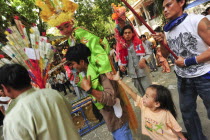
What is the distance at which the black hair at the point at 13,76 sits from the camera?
1.11 m

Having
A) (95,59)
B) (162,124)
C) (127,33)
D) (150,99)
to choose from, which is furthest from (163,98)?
(127,33)

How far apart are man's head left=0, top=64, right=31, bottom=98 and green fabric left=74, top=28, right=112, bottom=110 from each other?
600 millimetres

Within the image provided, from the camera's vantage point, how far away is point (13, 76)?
1121mm

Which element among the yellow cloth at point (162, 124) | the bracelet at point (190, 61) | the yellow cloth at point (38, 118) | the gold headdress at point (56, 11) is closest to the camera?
the yellow cloth at point (38, 118)

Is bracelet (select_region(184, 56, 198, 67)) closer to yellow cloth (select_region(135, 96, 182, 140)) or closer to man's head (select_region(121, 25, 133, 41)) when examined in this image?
yellow cloth (select_region(135, 96, 182, 140))

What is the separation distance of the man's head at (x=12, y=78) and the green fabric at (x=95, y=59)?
60 centimetres

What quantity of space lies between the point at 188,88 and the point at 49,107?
147 centimetres

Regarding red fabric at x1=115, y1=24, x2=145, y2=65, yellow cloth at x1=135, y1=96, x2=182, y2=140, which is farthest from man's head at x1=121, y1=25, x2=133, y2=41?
yellow cloth at x1=135, y1=96, x2=182, y2=140

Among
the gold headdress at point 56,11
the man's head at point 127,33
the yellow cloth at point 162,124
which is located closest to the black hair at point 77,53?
the gold headdress at point 56,11

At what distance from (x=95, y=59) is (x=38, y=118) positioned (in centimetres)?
87

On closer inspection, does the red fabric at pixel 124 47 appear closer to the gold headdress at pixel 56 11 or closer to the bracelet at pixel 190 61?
the gold headdress at pixel 56 11

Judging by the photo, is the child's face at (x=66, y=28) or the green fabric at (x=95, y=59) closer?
the green fabric at (x=95, y=59)

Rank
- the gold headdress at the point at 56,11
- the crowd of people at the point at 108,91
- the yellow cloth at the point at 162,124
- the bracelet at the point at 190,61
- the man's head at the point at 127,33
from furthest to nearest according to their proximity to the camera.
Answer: the man's head at the point at 127,33, the gold headdress at the point at 56,11, the yellow cloth at the point at 162,124, the bracelet at the point at 190,61, the crowd of people at the point at 108,91

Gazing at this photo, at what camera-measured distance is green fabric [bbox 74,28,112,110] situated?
4.98 feet
